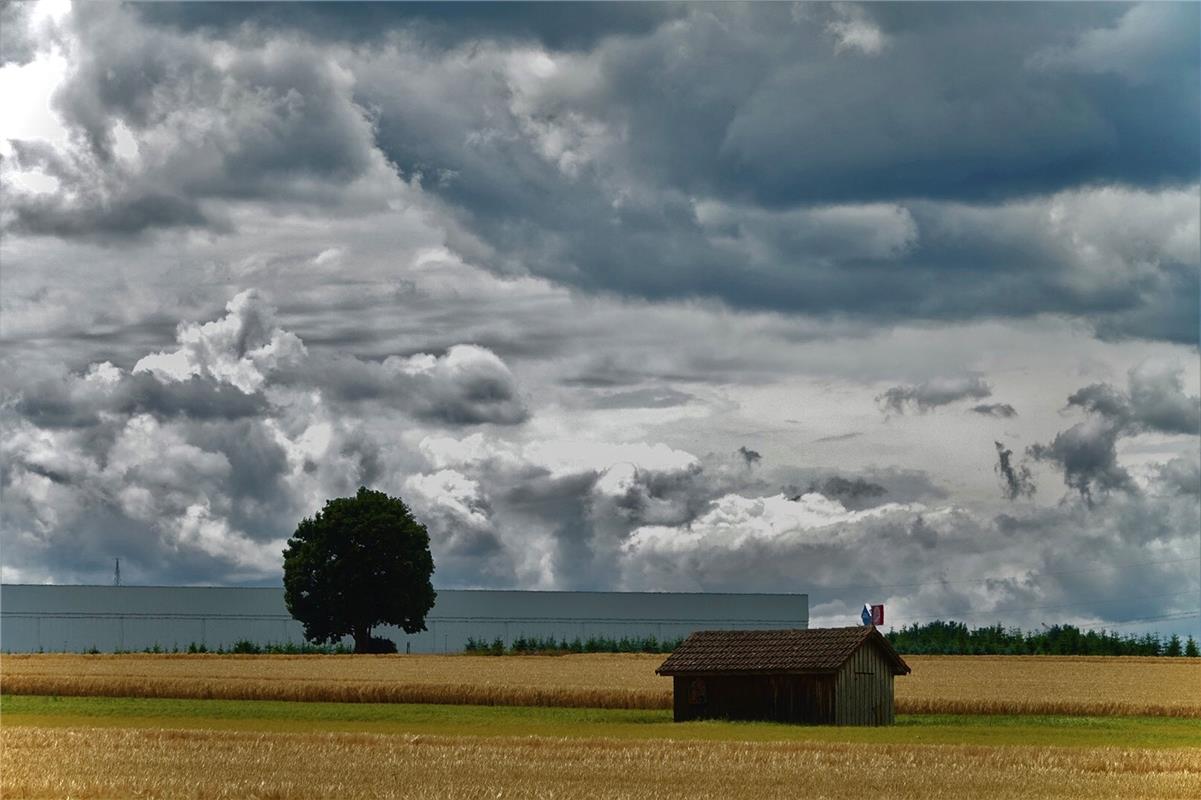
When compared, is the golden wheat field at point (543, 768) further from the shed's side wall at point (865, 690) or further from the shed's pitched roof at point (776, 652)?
the shed's pitched roof at point (776, 652)

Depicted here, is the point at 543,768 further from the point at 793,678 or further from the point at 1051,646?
the point at 1051,646

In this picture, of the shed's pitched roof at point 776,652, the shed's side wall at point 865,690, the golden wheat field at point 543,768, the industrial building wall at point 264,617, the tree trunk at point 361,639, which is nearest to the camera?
the golden wheat field at point 543,768

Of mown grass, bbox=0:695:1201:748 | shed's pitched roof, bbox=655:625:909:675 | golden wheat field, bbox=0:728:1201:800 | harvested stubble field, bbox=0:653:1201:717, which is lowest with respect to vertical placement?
mown grass, bbox=0:695:1201:748

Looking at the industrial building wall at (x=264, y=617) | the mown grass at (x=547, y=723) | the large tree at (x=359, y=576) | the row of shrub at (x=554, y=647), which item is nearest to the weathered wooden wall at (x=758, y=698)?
the mown grass at (x=547, y=723)

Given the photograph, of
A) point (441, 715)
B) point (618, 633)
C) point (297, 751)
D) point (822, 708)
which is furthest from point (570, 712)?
point (618, 633)

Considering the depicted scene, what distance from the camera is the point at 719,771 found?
35.7 m

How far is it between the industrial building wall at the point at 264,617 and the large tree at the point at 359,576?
12527mm

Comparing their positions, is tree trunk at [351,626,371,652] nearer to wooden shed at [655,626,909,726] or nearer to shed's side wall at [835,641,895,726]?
wooden shed at [655,626,909,726]

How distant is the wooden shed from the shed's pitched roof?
0.04m

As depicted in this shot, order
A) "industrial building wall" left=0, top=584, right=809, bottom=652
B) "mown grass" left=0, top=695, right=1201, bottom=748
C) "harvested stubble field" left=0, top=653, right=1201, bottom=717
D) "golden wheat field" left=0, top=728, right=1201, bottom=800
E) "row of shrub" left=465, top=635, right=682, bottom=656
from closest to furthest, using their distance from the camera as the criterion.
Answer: "golden wheat field" left=0, top=728, right=1201, bottom=800, "mown grass" left=0, top=695, right=1201, bottom=748, "harvested stubble field" left=0, top=653, right=1201, bottom=717, "row of shrub" left=465, top=635, right=682, bottom=656, "industrial building wall" left=0, top=584, right=809, bottom=652

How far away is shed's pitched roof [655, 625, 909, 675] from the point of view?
6347 cm

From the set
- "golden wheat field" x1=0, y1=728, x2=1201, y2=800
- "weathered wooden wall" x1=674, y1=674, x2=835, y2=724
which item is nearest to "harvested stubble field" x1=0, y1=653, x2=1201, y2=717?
"weathered wooden wall" x1=674, y1=674, x2=835, y2=724

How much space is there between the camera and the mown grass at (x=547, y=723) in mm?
53156

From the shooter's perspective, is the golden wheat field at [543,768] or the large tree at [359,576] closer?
the golden wheat field at [543,768]
